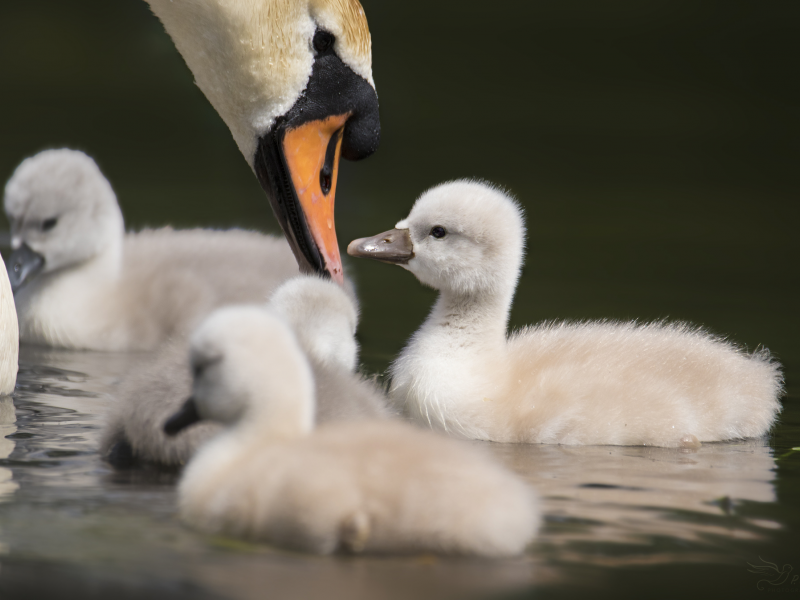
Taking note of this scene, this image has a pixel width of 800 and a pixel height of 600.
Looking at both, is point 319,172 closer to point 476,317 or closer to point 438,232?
point 438,232

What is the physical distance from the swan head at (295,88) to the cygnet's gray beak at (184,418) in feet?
5.47

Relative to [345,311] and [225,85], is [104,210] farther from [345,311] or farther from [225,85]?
[345,311]

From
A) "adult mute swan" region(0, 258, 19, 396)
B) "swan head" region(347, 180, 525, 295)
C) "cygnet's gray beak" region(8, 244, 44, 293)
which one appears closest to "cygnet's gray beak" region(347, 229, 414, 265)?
"swan head" region(347, 180, 525, 295)

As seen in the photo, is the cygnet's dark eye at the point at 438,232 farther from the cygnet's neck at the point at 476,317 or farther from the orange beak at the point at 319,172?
the orange beak at the point at 319,172

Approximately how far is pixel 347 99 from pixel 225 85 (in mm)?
427

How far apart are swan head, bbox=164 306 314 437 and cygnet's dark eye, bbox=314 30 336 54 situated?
1.87 metres

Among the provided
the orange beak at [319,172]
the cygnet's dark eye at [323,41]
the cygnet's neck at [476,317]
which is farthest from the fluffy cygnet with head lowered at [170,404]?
the cygnet's dark eye at [323,41]

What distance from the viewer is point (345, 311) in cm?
411

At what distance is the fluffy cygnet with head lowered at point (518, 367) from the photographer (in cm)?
411

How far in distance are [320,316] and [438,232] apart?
1.80ft

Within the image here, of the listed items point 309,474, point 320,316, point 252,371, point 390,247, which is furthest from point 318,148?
point 309,474

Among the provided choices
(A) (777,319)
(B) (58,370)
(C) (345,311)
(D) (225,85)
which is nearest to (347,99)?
(D) (225,85)

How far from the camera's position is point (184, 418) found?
3002 millimetres

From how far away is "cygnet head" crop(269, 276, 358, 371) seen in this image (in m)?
4.00
